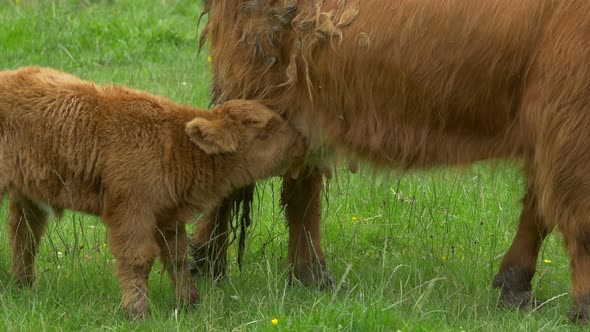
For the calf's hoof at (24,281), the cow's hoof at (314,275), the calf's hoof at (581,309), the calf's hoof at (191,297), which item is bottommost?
the calf's hoof at (24,281)

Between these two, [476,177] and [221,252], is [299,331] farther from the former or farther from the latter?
[476,177]

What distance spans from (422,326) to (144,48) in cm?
608

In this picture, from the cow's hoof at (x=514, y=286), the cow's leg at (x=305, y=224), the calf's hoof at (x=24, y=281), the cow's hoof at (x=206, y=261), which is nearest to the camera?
the cow's hoof at (x=514, y=286)

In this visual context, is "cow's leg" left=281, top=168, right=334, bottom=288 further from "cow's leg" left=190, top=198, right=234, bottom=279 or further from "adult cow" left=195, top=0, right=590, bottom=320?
"adult cow" left=195, top=0, right=590, bottom=320

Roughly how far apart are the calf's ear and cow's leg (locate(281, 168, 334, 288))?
34.7 inches

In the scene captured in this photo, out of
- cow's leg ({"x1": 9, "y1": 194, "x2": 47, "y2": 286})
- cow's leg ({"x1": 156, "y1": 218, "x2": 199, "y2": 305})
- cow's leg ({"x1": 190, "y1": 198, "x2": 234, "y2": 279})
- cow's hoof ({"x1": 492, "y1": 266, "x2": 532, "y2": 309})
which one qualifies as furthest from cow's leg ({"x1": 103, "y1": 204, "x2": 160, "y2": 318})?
cow's hoof ({"x1": 492, "y1": 266, "x2": 532, "y2": 309})

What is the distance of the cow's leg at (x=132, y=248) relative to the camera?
5066 mm

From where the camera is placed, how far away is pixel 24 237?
5.60 meters

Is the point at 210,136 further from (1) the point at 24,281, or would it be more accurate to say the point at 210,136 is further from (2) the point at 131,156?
(1) the point at 24,281

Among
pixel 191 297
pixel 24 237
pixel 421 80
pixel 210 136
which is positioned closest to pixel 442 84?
pixel 421 80

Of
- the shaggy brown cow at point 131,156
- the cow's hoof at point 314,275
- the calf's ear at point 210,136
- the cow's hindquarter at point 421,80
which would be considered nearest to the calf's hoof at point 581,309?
the cow's hindquarter at point 421,80

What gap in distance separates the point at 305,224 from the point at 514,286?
118cm

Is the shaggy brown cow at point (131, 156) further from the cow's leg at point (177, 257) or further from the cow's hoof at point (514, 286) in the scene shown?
the cow's hoof at point (514, 286)

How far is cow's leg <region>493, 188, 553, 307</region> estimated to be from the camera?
218 inches
